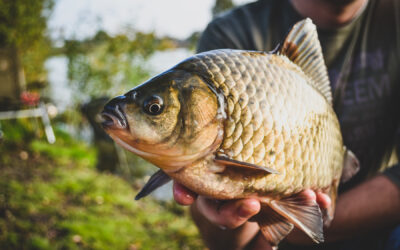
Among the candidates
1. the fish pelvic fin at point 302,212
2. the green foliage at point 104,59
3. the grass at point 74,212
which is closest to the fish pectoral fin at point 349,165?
the fish pelvic fin at point 302,212

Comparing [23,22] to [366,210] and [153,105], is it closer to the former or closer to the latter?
[153,105]

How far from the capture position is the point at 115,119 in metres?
0.88

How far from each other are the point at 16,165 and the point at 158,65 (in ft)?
15.9

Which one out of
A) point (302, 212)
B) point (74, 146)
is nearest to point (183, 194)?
point (302, 212)

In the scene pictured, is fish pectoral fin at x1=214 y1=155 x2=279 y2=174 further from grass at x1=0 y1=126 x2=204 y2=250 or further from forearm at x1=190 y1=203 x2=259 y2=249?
grass at x1=0 y1=126 x2=204 y2=250

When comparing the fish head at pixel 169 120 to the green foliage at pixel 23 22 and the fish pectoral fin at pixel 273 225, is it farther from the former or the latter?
the green foliage at pixel 23 22

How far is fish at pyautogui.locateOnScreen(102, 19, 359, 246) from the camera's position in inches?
35.7

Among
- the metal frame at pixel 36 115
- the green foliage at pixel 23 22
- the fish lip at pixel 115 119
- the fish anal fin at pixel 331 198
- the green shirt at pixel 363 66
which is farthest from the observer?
the green foliage at pixel 23 22

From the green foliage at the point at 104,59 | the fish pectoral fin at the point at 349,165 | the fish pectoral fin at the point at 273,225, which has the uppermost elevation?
the fish pectoral fin at the point at 349,165

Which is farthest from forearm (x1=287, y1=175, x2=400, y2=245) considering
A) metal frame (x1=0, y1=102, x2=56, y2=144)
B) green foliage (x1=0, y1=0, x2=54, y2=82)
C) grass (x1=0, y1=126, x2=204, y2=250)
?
green foliage (x1=0, y1=0, x2=54, y2=82)

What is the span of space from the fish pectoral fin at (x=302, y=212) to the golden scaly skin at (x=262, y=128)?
0.04m

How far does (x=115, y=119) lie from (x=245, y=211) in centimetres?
51

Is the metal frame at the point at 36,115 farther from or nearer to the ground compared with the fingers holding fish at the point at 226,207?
nearer to the ground

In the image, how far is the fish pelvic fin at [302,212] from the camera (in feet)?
3.52
